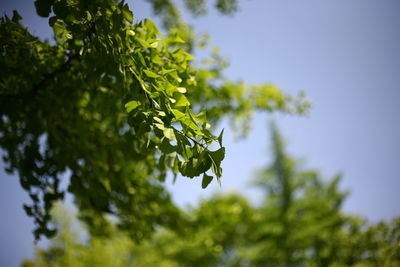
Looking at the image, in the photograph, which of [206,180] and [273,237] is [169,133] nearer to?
[206,180]

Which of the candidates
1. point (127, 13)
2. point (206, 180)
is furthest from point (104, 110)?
point (206, 180)

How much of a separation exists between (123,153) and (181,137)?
54.5 inches

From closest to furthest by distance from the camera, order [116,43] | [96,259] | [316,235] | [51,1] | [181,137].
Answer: [181,137], [116,43], [51,1], [96,259], [316,235]

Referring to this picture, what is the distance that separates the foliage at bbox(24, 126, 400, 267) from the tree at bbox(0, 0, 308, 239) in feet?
4.03

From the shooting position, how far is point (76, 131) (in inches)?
82.4

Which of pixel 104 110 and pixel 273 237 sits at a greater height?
pixel 273 237

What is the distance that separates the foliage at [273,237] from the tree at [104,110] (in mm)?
1229

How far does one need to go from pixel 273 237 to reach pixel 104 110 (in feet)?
34.4

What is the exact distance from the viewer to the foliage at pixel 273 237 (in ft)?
12.4

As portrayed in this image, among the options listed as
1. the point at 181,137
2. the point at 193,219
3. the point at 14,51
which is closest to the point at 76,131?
the point at 14,51

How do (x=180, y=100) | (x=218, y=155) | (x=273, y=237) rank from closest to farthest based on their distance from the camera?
1. (x=218, y=155)
2. (x=180, y=100)
3. (x=273, y=237)

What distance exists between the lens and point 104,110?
1960 mm

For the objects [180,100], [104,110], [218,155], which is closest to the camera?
[218,155]

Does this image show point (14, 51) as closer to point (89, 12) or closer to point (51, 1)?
point (51, 1)
